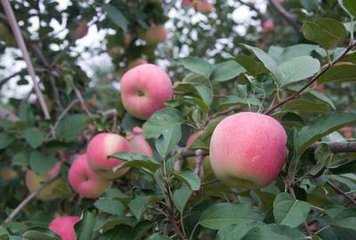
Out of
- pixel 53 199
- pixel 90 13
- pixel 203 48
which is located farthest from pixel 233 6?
pixel 53 199

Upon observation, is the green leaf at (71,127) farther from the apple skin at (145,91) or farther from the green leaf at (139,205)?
the green leaf at (139,205)

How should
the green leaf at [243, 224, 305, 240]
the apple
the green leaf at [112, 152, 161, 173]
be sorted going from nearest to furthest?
1. the green leaf at [243, 224, 305, 240]
2. the green leaf at [112, 152, 161, 173]
3. the apple

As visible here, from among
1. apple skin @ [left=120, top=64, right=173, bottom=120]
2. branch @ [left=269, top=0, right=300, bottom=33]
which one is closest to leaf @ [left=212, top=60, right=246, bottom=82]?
apple skin @ [left=120, top=64, right=173, bottom=120]

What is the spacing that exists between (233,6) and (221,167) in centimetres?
144

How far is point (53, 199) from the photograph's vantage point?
175 centimetres

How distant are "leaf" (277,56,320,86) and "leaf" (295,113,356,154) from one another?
10cm

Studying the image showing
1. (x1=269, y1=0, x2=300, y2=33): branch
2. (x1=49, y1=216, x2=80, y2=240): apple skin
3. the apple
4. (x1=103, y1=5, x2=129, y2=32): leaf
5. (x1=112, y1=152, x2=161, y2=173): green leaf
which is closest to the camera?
(x1=112, y1=152, x2=161, y2=173): green leaf

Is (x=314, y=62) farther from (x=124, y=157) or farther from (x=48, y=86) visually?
(x=48, y=86)

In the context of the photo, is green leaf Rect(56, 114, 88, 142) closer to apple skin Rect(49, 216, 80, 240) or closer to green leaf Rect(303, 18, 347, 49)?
apple skin Rect(49, 216, 80, 240)

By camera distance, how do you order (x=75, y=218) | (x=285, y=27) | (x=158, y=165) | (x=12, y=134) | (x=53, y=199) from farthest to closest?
(x=285, y=27) → (x=53, y=199) → (x=12, y=134) → (x=75, y=218) → (x=158, y=165)

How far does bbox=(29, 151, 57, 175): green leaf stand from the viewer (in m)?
1.53

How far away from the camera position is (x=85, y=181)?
149 centimetres

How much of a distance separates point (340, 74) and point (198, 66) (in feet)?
1.28

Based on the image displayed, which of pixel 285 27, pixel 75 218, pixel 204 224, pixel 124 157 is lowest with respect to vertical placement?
pixel 285 27
